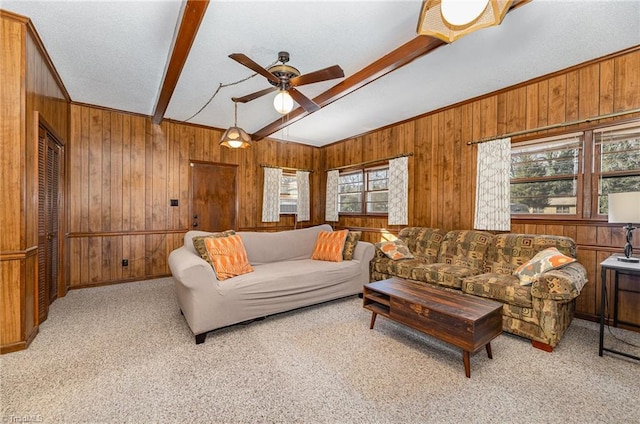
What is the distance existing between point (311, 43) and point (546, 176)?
10.1 feet

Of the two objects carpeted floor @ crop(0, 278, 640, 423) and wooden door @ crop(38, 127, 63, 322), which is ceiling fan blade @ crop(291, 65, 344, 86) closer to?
carpeted floor @ crop(0, 278, 640, 423)

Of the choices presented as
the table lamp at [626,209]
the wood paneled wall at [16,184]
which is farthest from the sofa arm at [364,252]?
the wood paneled wall at [16,184]

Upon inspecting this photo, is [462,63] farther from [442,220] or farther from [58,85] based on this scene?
[58,85]

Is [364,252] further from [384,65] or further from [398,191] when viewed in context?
[384,65]

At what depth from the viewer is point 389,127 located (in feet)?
16.4

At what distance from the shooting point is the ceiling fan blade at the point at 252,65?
2.07m

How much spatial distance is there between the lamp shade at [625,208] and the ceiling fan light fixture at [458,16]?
1843 mm

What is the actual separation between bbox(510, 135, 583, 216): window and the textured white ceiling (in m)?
0.85

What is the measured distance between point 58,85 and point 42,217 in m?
1.72

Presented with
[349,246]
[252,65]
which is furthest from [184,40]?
[349,246]

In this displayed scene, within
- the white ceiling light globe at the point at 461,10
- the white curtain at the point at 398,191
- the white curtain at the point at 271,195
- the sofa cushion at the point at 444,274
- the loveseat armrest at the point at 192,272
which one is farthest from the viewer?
the white curtain at the point at 271,195

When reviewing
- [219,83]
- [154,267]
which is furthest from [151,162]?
[219,83]

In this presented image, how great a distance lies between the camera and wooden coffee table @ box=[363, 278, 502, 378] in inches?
75.7

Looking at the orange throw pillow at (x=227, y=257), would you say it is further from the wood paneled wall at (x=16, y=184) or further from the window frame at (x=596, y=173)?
the window frame at (x=596, y=173)
